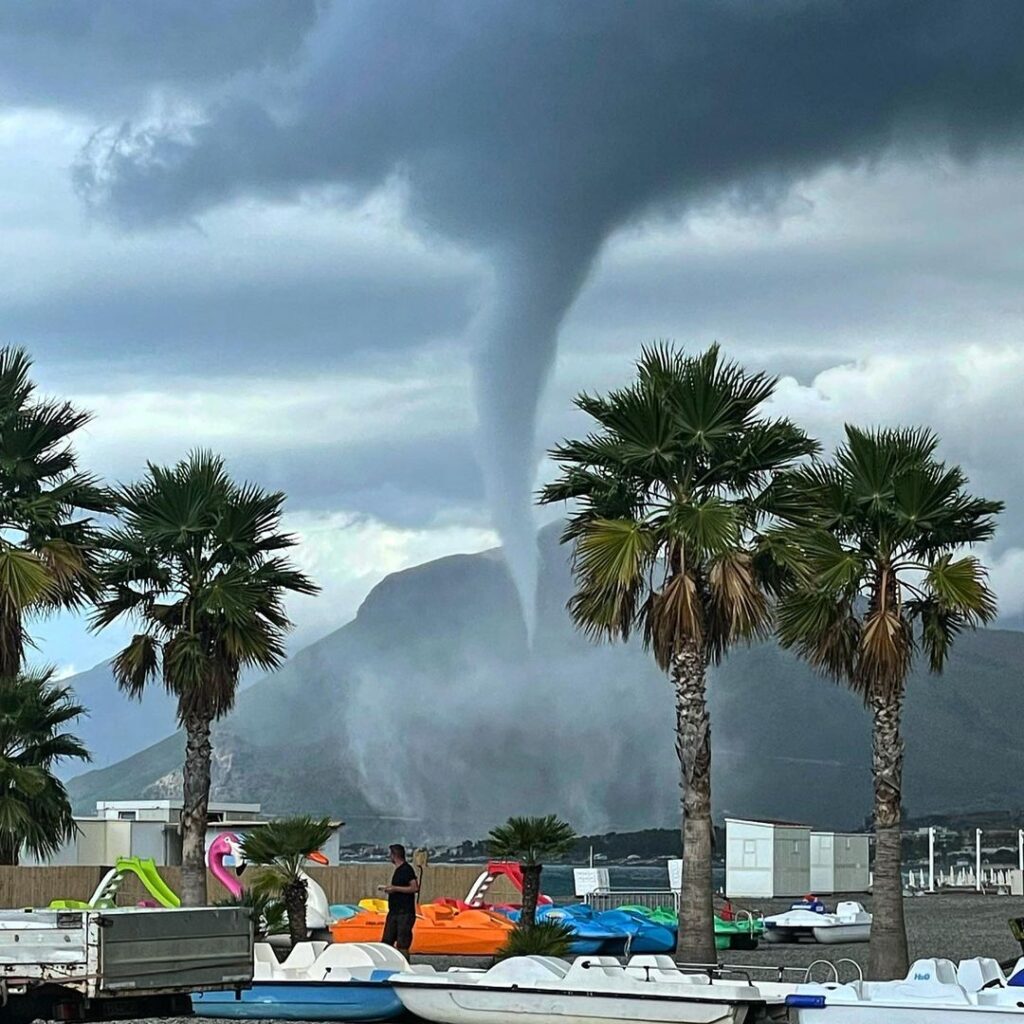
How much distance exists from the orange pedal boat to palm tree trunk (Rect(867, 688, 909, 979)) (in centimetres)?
863

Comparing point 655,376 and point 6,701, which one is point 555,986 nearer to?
point 655,376

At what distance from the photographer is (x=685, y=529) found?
28.3m

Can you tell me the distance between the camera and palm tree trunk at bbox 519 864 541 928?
2714cm

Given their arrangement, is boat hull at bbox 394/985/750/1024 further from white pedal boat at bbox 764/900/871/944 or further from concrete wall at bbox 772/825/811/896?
concrete wall at bbox 772/825/811/896

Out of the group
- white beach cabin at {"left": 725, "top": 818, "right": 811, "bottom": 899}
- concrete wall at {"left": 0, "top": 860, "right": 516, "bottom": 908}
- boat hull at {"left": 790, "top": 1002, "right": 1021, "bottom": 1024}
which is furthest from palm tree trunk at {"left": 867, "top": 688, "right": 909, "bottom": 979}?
white beach cabin at {"left": 725, "top": 818, "right": 811, "bottom": 899}

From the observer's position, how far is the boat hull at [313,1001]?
2148 centimetres

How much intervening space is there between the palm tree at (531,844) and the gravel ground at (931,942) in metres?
3.51

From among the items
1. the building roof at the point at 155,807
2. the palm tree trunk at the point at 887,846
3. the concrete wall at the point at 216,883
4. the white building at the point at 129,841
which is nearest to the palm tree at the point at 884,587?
the palm tree trunk at the point at 887,846

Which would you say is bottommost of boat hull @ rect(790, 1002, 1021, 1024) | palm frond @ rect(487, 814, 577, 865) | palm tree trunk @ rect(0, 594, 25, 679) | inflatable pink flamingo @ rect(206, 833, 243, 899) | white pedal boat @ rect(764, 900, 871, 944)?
white pedal boat @ rect(764, 900, 871, 944)

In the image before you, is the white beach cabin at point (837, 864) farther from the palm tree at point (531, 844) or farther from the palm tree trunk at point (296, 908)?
the palm tree trunk at point (296, 908)

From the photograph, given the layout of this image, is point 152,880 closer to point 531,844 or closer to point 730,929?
point 531,844

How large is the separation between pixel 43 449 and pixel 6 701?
9249 millimetres

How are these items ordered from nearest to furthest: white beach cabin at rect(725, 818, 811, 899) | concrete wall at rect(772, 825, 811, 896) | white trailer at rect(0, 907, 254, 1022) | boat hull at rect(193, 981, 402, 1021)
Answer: white trailer at rect(0, 907, 254, 1022)
boat hull at rect(193, 981, 402, 1021)
white beach cabin at rect(725, 818, 811, 899)
concrete wall at rect(772, 825, 811, 896)

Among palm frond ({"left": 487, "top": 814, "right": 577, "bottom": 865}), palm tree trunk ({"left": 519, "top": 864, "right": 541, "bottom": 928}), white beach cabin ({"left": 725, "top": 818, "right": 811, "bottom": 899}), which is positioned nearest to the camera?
palm tree trunk ({"left": 519, "top": 864, "right": 541, "bottom": 928})
